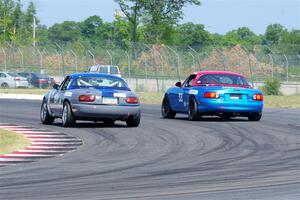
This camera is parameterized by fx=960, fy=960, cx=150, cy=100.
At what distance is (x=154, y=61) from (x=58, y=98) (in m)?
29.1

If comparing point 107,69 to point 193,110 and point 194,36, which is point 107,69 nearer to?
point 193,110

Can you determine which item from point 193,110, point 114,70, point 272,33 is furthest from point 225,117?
point 272,33

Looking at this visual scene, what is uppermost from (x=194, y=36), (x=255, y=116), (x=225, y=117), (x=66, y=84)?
(x=194, y=36)

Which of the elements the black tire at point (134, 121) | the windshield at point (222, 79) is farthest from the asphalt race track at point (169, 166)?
the windshield at point (222, 79)

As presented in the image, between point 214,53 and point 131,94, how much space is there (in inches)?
1064

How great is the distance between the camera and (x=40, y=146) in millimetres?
17484

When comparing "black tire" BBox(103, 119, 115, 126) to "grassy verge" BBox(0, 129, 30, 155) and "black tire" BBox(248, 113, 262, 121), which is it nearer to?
"grassy verge" BBox(0, 129, 30, 155)

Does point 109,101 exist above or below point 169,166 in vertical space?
above

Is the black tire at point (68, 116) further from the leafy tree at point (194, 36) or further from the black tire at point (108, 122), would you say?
the leafy tree at point (194, 36)

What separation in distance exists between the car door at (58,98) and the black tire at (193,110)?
3.49m

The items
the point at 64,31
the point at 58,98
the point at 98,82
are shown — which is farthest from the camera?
the point at 64,31

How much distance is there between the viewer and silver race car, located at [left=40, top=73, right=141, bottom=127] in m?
21.3

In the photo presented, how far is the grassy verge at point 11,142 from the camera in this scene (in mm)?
16702

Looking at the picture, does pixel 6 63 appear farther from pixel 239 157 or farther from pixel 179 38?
pixel 179 38
